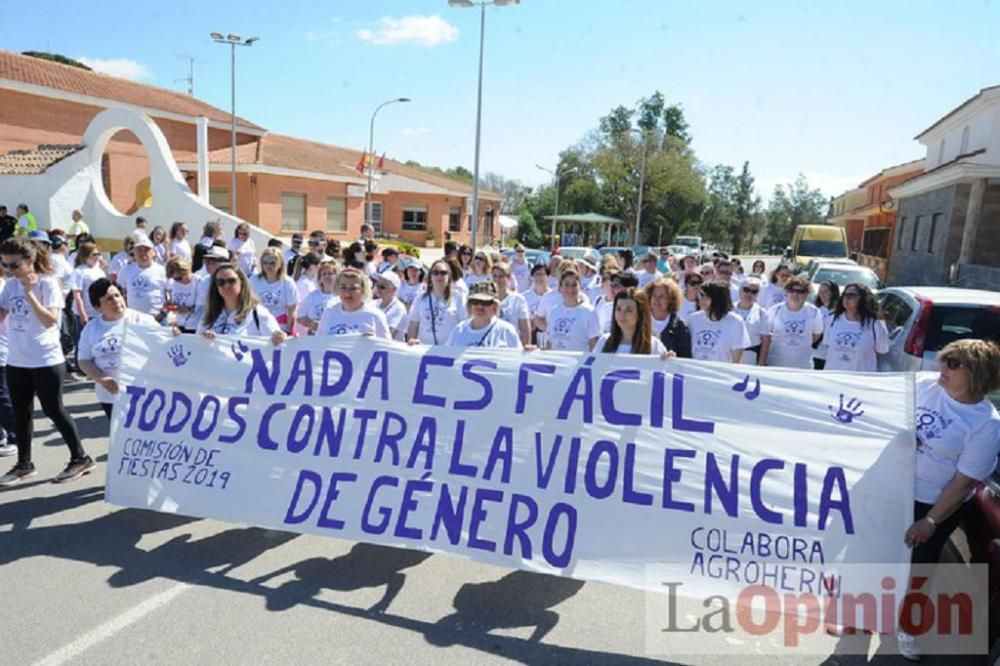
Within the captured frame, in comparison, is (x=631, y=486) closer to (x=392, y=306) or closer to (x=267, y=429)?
(x=267, y=429)

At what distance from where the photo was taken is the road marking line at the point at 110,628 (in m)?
3.13

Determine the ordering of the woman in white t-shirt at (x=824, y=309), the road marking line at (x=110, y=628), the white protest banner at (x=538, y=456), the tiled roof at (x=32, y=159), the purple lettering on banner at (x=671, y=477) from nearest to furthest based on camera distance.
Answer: the road marking line at (x=110, y=628), the white protest banner at (x=538, y=456), the purple lettering on banner at (x=671, y=477), the woman in white t-shirt at (x=824, y=309), the tiled roof at (x=32, y=159)

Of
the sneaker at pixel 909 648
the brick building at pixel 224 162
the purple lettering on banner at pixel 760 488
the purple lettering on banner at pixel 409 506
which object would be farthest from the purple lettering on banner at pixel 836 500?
the brick building at pixel 224 162

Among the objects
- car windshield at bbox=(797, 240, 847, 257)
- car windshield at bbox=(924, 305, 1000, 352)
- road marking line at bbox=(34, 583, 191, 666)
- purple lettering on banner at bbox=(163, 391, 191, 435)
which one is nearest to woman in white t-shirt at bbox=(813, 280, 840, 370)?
car windshield at bbox=(924, 305, 1000, 352)

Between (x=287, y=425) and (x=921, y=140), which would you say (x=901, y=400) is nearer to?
(x=287, y=425)

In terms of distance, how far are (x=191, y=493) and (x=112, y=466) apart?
64 centimetres

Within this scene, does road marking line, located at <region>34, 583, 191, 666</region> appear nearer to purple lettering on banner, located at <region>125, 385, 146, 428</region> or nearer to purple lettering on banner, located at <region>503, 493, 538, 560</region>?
purple lettering on banner, located at <region>125, 385, 146, 428</region>

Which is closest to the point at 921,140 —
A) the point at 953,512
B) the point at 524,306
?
the point at 524,306

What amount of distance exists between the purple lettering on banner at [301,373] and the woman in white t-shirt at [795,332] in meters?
4.54

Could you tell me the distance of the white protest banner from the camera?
11.0 ft

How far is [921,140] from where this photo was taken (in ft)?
108

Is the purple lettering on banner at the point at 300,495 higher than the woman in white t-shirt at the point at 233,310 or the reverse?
the reverse

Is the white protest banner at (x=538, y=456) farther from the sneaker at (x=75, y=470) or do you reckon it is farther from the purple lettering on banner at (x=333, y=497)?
the sneaker at (x=75, y=470)

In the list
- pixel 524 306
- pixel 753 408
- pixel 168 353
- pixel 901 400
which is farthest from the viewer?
pixel 524 306
